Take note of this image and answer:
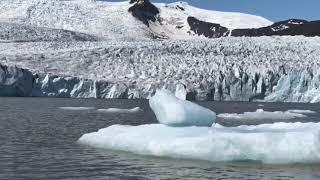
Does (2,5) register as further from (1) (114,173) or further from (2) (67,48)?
(1) (114,173)

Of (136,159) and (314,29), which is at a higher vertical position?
(314,29)

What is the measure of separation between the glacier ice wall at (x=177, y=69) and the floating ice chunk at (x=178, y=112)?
38.2 meters

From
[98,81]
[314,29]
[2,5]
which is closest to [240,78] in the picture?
[98,81]

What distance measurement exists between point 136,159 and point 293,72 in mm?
41822

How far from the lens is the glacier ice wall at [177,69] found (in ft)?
185

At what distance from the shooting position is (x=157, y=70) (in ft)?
202

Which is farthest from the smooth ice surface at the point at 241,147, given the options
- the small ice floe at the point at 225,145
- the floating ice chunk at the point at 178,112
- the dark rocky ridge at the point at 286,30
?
the dark rocky ridge at the point at 286,30

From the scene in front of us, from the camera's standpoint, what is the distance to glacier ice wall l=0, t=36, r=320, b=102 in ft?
185

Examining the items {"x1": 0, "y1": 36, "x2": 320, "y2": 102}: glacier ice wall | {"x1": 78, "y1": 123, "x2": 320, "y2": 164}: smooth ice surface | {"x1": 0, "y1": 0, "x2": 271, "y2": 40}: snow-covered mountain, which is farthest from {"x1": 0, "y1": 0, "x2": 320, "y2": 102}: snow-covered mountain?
{"x1": 78, "y1": 123, "x2": 320, "y2": 164}: smooth ice surface

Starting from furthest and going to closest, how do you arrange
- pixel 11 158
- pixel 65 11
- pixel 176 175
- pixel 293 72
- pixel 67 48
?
pixel 65 11 < pixel 67 48 < pixel 293 72 < pixel 11 158 < pixel 176 175

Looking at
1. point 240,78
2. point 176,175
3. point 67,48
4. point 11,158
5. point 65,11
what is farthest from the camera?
point 65,11

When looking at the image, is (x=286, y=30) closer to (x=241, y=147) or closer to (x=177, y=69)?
(x=177, y=69)

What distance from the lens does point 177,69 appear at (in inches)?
2443

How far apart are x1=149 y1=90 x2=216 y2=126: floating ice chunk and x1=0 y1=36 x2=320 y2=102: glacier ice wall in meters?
38.2
